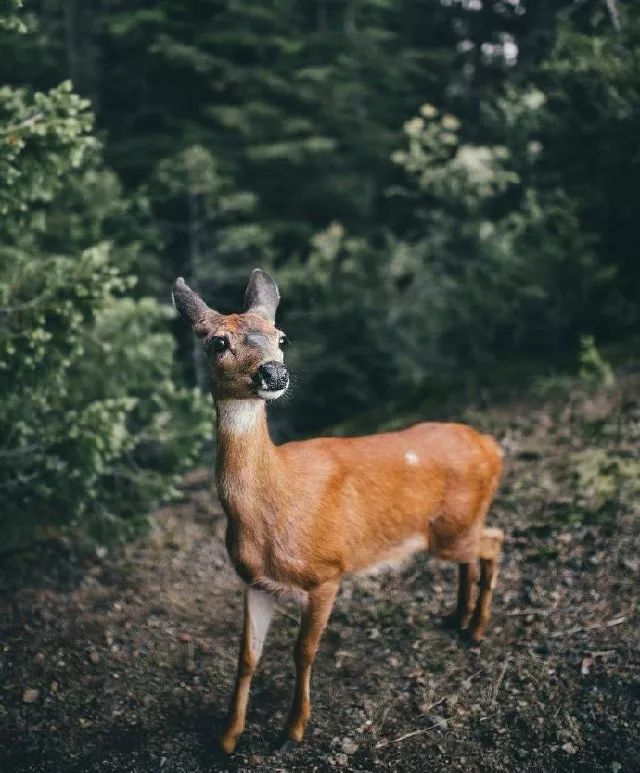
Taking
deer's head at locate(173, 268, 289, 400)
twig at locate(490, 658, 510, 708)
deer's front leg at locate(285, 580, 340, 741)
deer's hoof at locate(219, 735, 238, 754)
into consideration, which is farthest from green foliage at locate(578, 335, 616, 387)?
deer's hoof at locate(219, 735, 238, 754)

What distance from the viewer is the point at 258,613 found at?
4.18 meters

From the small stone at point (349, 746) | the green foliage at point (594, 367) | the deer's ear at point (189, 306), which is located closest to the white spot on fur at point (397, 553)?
the small stone at point (349, 746)

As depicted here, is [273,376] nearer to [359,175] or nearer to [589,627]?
[589,627]

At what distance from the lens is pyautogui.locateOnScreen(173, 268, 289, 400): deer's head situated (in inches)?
138

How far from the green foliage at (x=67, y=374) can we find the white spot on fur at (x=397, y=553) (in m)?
2.25

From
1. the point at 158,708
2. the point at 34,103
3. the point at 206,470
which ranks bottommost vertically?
the point at 206,470

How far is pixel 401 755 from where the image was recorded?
4.17 meters

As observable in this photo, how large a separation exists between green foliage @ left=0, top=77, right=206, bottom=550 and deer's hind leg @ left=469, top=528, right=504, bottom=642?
2687mm

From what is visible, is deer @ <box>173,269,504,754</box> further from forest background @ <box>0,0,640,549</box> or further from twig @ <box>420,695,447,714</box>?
forest background @ <box>0,0,640,549</box>

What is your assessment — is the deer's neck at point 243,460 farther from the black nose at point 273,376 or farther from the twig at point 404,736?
the twig at point 404,736

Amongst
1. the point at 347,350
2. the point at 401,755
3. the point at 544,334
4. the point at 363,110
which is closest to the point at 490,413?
the point at 544,334

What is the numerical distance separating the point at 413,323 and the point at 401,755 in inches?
336

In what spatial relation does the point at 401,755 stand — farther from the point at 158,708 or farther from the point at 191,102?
the point at 191,102

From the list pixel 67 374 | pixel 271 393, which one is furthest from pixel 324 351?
pixel 271 393
